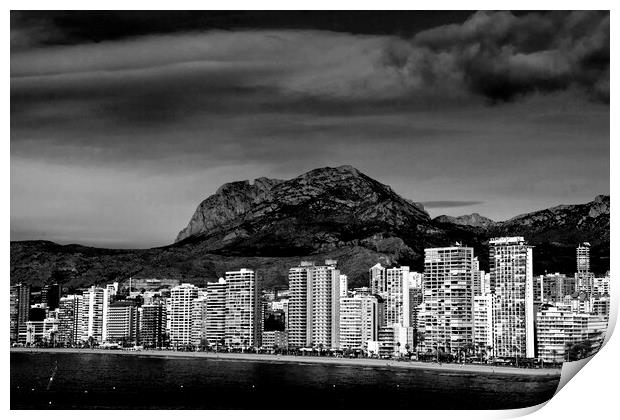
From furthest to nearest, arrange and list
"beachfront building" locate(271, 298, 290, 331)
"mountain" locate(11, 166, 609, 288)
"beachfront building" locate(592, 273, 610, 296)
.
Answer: "beachfront building" locate(271, 298, 290, 331)
"mountain" locate(11, 166, 609, 288)
"beachfront building" locate(592, 273, 610, 296)

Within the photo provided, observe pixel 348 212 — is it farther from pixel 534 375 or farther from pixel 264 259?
pixel 534 375

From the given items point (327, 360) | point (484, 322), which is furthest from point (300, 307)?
point (484, 322)

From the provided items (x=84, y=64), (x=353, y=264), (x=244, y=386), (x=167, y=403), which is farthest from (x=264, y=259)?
(x=84, y=64)

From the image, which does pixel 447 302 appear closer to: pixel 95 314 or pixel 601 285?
pixel 601 285

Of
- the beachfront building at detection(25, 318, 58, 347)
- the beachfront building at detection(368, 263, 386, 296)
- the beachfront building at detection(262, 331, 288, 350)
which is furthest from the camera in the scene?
the beachfront building at detection(262, 331, 288, 350)

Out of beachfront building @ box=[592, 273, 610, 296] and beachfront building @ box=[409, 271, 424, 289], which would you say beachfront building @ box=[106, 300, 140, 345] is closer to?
beachfront building @ box=[409, 271, 424, 289]

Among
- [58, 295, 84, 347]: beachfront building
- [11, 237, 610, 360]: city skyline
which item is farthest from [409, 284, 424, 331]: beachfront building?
[58, 295, 84, 347]: beachfront building

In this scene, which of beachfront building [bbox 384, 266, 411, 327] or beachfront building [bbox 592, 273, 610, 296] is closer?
beachfront building [bbox 592, 273, 610, 296]
